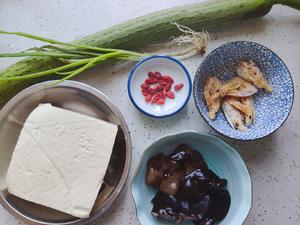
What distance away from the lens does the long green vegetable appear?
1.45 m

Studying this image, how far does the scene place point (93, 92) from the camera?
145cm

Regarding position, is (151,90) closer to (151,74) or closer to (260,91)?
(151,74)

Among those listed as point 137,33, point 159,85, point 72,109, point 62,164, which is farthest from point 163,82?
point 62,164

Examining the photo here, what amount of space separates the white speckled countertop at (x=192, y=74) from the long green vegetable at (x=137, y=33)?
7cm

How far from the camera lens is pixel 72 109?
150 cm

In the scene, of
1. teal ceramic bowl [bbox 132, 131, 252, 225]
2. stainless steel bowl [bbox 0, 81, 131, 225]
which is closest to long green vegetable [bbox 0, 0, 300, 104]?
stainless steel bowl [bbox 0, 81, 131, 225]

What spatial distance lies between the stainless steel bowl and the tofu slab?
0.05m

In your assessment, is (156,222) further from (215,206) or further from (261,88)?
(261,88)

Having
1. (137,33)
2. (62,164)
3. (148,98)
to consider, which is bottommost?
(62,164)

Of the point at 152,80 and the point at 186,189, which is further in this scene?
the point at 152,80

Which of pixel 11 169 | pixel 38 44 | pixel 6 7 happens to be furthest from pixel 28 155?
pixel 6 7

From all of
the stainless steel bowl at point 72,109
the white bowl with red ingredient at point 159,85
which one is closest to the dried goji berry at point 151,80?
the white bowl with red ingredient at point 159,85

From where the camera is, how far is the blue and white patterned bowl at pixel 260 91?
56.4 inches

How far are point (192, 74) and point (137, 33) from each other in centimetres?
21
